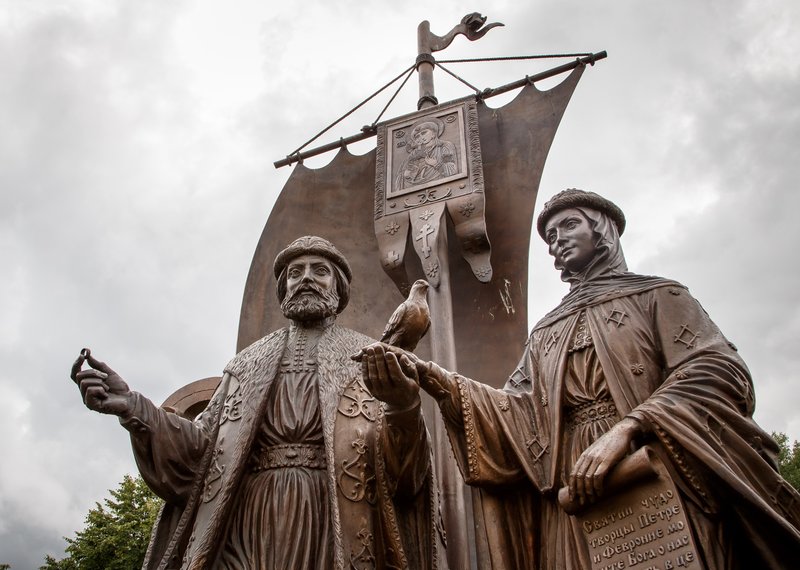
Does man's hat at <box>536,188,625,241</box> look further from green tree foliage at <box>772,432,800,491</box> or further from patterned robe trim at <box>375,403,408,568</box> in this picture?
green tree foliage at <box>772,432,800,491</box>

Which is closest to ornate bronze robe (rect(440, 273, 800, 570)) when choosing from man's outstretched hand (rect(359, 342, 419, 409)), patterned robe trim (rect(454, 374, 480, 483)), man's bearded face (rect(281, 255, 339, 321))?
patterned robe trim (rect(454, 374, 480, 483))

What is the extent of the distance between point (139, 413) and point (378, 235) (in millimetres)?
3970

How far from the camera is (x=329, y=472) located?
14.0 feet

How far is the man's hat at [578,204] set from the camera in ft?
15.1

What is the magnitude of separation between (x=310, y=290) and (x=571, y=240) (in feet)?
5.96

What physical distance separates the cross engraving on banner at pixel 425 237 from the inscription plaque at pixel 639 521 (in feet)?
13.8

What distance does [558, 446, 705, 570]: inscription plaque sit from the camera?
10.2 ft

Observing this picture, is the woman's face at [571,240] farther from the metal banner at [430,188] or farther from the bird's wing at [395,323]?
Result: the metal banner at [430,188]

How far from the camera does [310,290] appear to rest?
532 centimetres

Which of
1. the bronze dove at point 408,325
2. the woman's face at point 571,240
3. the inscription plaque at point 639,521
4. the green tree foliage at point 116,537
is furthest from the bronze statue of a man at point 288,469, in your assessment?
the green tree foliage at point 116,537

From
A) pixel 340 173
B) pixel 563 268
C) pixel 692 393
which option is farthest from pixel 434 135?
pixel 692 393

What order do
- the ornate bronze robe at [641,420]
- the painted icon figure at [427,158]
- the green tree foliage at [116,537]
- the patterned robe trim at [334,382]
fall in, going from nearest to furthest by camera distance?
the ornate bronze robe at [641,420], the patterned robe trim at [334,382], the painted icon figure at [427,158], the green tree foliage at [116,537]

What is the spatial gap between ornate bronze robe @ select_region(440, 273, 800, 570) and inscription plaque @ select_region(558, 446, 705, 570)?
0.12 m

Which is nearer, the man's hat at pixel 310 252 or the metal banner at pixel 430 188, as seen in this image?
the man's hat at pixel 310 252
